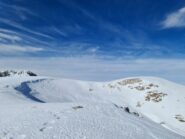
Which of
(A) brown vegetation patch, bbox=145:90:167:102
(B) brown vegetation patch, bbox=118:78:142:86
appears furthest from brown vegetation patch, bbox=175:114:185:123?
(B) brown vegetation patch, bbox=118:78:142:86

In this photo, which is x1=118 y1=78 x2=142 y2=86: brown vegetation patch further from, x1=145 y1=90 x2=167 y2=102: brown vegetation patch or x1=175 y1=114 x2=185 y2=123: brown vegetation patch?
x1=175 y1=114 x2=185 y2=123: brown vegetation patch

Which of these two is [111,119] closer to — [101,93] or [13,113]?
[13,113]

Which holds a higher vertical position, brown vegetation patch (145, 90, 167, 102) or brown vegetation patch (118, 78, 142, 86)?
brown vegetation patch (118, 78, 142, 86)

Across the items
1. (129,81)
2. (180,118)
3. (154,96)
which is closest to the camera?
(180,118)

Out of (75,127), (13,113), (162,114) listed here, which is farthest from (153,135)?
(162,114)

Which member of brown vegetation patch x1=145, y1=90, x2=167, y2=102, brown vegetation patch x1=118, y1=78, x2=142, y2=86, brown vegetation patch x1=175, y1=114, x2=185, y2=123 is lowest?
brown vegetation patch x1=175, y1=114, x2=185, y2=123

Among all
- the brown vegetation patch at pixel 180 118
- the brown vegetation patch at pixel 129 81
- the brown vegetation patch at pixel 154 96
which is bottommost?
the brown vegetation patch at pixel 180 118

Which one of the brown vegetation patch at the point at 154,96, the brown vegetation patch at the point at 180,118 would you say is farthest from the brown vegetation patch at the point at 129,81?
the brown vegetation patch at the point at 180,118

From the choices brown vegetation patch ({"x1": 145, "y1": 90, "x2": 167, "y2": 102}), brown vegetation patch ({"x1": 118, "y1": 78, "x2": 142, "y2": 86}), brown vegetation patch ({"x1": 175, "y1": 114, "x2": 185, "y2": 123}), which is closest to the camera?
brown vegetation patch ({"x1": 175, "y1": 114, "x2": 185, "y2": 123})

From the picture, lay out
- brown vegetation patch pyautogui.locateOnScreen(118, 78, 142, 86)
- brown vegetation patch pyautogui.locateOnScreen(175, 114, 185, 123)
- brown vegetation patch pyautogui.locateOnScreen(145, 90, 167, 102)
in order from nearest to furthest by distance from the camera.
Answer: brown vegetation patch pyautogui.locateOnScreen(175, 114, 185, 123) → brown vegetation patch pyautogui.locateOnScreen(145, 90, 167, 102) → brown vegetation patch pyautogui.locateOnScreen(118, 78, 142, 86)

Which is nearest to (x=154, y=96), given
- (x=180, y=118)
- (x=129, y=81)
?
(x=180, y=118)

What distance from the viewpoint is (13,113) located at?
482 inches

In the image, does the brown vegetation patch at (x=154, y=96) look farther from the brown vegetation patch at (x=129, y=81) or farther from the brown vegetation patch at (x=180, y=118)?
the brown vegetation patch at (x=129, y=81)

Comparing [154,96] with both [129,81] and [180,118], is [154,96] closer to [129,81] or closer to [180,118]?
[180,118]
